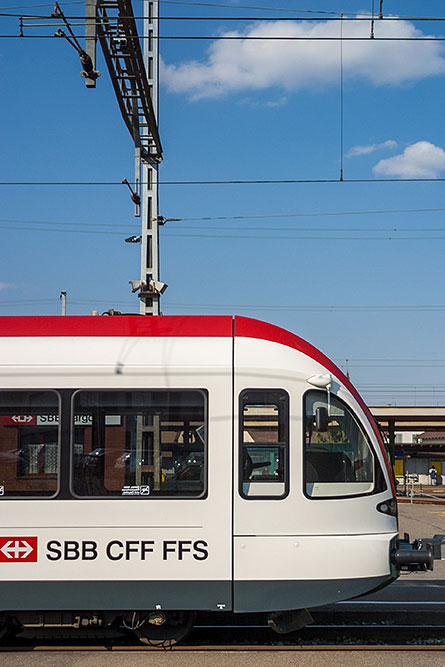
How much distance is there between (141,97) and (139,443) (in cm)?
704

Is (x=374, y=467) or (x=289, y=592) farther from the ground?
(x=374, y=467)

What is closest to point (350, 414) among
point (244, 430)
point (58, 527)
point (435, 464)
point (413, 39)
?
point (244, 430)

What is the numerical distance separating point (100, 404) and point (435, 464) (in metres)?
51.7

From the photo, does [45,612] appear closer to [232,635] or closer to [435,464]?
[232,635]

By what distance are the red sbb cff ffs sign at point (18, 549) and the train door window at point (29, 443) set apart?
407 mm

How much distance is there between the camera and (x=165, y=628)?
7105 millimetres

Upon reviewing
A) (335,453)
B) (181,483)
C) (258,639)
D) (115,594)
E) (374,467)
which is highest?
(335,453)

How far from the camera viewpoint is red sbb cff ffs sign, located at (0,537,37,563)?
6.60m

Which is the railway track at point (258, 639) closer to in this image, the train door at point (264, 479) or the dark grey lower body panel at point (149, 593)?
the dark grey lower body panel at point (149, 593)

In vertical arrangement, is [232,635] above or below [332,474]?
below

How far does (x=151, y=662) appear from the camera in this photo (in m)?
6.73

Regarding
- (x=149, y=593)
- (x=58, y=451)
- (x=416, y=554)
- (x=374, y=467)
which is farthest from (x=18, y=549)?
(x=416, y=554)

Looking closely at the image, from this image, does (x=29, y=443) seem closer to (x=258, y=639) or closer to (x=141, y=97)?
(x=258, y=639)

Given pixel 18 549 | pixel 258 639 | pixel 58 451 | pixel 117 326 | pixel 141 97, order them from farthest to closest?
pixel 141 97, pixel 258 639, pixel 117 326, pixel 58 451, pixel 18 549
